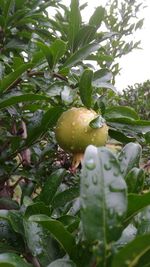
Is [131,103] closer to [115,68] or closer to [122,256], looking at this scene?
[115,68]

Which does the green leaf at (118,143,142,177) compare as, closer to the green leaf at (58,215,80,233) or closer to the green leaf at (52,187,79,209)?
the green leaf at (58,215,80,233)

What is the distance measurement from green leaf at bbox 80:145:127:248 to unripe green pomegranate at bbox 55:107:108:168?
390 millimetres

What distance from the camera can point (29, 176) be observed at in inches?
43.3

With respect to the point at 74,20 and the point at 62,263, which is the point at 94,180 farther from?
the point at 74,20

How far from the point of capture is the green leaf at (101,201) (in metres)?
0.46

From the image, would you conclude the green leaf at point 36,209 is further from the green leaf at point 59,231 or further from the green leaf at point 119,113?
the green leaf at point 119,113

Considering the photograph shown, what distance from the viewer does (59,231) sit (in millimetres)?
545

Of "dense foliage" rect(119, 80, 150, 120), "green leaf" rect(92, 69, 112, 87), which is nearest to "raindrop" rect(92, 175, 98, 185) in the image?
"green leaf" rect(92, 69, 112, 87)

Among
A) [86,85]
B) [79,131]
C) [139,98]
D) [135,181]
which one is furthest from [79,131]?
[139,98]

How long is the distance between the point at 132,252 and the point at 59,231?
0.13 meters

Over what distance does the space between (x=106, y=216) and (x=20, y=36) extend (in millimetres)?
969

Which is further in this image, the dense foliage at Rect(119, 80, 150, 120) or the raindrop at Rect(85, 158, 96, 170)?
the dense foliage at Rect(119, 80, 150, 120)

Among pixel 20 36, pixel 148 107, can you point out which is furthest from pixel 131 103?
pixel 20 36

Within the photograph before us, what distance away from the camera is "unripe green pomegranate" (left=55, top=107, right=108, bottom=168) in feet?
2.90
